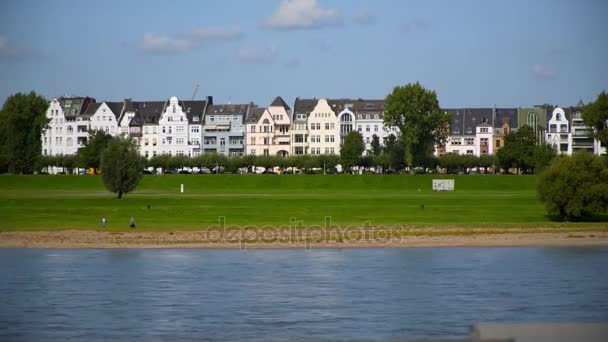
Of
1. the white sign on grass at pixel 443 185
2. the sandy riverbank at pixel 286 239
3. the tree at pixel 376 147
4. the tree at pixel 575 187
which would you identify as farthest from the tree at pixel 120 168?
A: the tree at pixel 376 147

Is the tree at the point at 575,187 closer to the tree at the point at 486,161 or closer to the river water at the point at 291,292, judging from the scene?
the river water at the point at 291,292

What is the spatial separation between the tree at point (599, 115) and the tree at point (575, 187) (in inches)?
3613

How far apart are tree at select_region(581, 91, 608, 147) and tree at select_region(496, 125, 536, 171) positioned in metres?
10.2

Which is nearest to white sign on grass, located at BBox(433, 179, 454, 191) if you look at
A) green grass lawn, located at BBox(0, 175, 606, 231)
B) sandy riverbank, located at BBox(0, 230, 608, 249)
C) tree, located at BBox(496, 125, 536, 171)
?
green grass lawn, located at BBox(0, 175, 606, 231)

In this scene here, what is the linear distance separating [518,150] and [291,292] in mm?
128866

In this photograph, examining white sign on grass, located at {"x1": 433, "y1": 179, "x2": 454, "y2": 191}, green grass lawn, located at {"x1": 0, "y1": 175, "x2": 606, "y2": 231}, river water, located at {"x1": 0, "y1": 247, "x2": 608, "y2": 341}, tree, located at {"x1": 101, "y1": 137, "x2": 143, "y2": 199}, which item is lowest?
river water, located at {"x1": 0, "y1": 247, "x2": 608, "y2": 341}

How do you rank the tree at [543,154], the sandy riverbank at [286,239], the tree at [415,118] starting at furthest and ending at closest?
the tree at [415,118]
the tree at [543,154]
the sandy riverbank at [286,239]

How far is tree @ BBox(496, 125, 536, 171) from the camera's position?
534 ft

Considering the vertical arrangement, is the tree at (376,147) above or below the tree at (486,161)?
above

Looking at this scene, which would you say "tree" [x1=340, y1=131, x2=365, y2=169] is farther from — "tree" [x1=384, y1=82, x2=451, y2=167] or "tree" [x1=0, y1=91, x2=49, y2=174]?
"tree" [x1=0, y1=91, x2=49, y2=174]

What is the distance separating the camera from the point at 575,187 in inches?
2744

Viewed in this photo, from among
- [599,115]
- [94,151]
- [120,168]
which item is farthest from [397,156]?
[120,168]

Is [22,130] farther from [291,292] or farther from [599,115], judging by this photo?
[291,292]

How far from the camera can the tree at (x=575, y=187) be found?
68875mm
